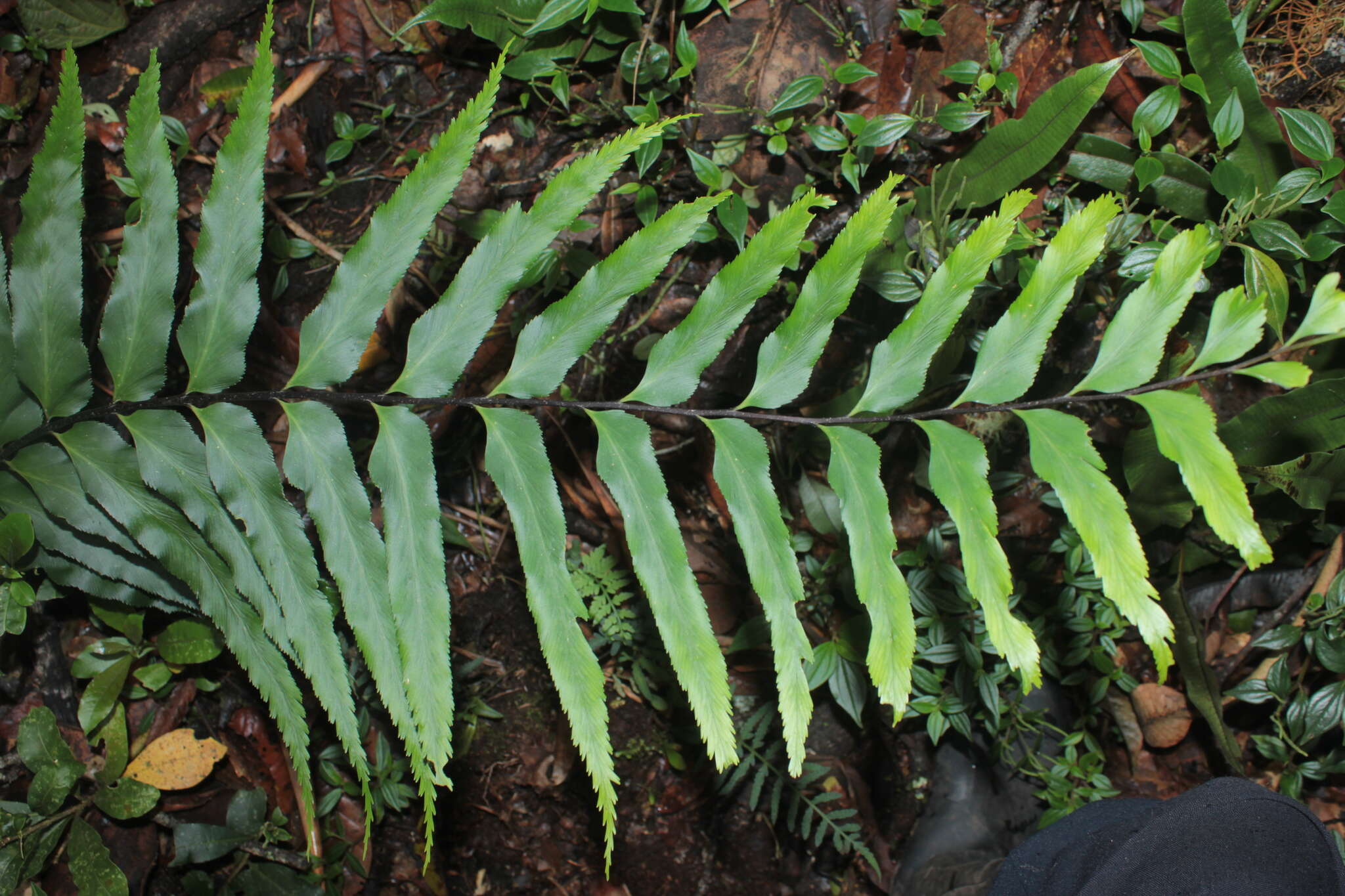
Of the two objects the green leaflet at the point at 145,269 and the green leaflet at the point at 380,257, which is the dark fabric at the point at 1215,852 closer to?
the green leaflet at the point at 380,257

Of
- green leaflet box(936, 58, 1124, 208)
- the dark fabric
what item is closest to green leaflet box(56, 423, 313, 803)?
the dark fabric

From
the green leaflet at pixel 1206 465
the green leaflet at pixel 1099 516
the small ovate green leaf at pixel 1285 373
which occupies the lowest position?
the green leaflet at pixel 1099 516

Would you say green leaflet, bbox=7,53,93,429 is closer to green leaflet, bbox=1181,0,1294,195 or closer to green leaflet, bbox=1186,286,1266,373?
green leaflet, bbox=1186,286,1266,373

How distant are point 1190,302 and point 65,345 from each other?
7.76 ft

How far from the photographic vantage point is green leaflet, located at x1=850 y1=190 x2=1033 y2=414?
1266 millimetres

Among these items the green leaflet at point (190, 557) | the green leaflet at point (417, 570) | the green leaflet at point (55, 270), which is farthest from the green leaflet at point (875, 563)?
the green leaflet at point (55, 270)

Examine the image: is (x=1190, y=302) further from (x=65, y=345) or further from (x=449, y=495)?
(x=65, y=345)

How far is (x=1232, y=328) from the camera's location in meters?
1.17

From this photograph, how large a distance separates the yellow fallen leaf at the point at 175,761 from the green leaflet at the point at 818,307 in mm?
1567

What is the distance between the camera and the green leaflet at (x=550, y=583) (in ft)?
4.17

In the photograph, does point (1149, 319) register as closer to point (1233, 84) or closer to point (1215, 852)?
point (1215, 852)

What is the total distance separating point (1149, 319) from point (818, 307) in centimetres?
47

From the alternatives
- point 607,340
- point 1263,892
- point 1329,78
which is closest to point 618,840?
point 607,340

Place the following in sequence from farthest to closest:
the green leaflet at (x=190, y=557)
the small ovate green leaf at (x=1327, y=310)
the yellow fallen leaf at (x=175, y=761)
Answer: the yellow fallen leaf at (x=175, y=761) → the green leaflet at (x=190, y=557) → the small ovate green leaf at (x=1327, y=310)
